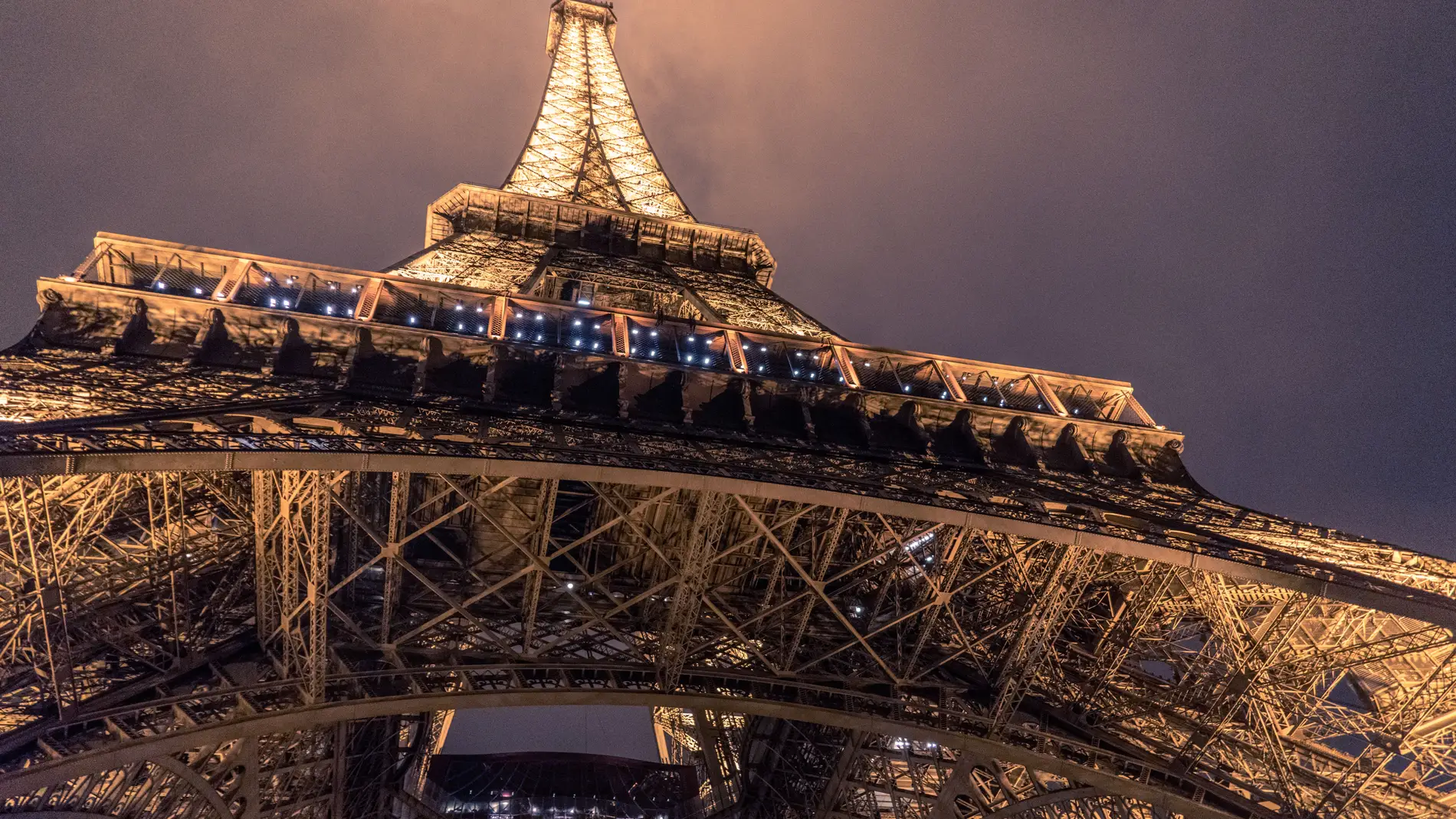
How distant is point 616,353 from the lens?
15.8m

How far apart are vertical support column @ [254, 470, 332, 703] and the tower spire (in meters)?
23.5

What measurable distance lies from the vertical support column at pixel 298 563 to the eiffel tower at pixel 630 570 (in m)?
0.08

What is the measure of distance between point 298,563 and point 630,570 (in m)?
7.24

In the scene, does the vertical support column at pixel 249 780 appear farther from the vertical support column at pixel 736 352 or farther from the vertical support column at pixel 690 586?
the vertical support column at pixel 736 352

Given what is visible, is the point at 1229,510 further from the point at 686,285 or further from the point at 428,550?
the point at 686,285

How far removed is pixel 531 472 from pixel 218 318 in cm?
757

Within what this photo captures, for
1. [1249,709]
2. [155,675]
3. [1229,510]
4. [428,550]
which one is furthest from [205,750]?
[1229,510]

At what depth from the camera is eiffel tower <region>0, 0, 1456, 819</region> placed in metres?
10.3

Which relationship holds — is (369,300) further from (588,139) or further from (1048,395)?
(588,139)

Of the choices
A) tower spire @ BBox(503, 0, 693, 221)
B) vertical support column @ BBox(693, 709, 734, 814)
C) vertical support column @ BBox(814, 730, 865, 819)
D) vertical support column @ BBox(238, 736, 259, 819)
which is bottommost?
vertical support column @ BBox(693, 709, 734, 814)

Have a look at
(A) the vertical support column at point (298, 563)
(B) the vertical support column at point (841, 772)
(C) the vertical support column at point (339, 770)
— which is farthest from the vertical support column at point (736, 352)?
(C) the vertical support column at point (339, 770)

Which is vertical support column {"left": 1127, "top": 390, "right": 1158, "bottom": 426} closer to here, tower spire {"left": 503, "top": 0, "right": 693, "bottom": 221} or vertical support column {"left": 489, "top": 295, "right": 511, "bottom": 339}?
vertical support column {"left": 489, "top": 295, "right": 511, "bottom": 339}

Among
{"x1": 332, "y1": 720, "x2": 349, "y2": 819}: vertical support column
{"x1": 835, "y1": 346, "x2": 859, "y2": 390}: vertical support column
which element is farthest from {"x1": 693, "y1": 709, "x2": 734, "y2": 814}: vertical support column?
{"x1": 835, "y1": 346, "x2": 859, "y2": 390}: vertical support column

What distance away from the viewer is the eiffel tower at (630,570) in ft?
33.7
